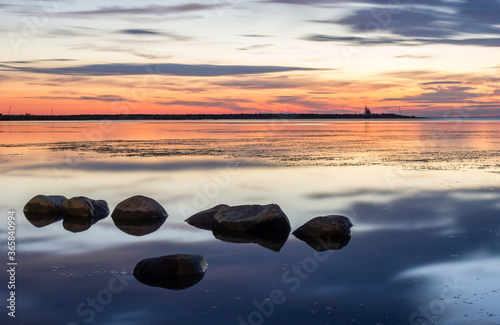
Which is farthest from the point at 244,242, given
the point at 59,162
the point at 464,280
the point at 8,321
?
the point at 59,162

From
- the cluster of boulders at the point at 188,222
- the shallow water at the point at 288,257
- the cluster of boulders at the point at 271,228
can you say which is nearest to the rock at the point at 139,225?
the cluster of boulders at the point at 188,222

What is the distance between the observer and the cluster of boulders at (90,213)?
47.4ft

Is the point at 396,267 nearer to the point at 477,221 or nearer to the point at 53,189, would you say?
the point at 477,221

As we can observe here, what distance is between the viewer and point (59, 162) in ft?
94.6

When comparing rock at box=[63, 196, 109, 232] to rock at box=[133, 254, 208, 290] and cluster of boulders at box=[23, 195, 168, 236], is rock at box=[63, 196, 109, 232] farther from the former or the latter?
rock at box=[133, 254, 208, 290]

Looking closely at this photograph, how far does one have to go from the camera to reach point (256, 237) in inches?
504

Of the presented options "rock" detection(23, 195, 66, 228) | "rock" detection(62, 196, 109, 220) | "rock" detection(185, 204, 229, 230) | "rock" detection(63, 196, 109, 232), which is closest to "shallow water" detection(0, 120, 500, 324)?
"rock" detection(185, 204, 229, 230)

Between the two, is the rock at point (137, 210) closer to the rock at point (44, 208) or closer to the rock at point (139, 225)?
the rock at point (139, 225)

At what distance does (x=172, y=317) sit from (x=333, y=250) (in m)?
4.67

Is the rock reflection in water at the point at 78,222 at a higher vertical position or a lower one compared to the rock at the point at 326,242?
lower

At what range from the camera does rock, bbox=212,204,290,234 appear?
13125mm

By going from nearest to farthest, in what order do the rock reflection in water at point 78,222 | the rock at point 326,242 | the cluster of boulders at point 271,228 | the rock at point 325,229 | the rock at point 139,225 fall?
the rock at point 326,242
the cluster of boulders at point 271,228
the rock at point 325,229
the rock at point 139,225
the rock reflection in water at point 78,222

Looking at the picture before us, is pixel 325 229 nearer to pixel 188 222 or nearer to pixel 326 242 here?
pixel 326 242

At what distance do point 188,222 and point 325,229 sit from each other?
397 cm
